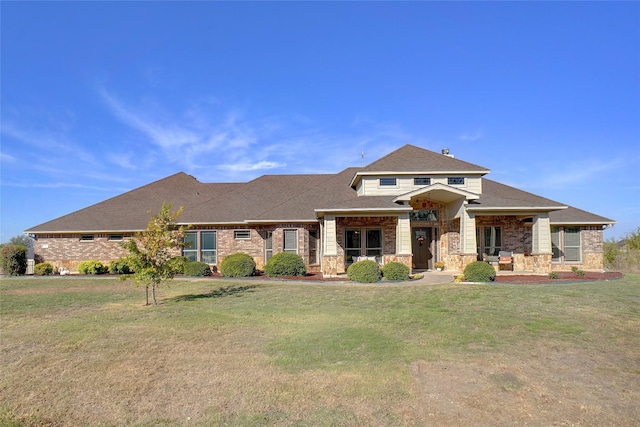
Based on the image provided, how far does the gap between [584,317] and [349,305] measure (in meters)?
A: 5.71

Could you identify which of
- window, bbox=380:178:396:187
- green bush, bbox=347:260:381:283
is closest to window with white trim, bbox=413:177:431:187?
window, bbox=380:178:396:187

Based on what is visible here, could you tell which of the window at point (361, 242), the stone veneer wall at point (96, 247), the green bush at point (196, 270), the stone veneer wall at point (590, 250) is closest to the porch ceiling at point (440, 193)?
the window at point (361, 242)

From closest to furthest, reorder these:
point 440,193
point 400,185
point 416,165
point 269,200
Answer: point 440,193 → point 400,185 → point 416,165 → point 269,200

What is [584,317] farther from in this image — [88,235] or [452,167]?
[88,235]

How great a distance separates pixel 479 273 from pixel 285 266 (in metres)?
8.43

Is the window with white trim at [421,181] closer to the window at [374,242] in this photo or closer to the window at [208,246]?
the window at [374,242]

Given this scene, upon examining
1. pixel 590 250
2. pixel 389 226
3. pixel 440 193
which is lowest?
pixel 590 250

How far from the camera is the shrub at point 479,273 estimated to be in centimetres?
1571

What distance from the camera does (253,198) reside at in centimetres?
2377

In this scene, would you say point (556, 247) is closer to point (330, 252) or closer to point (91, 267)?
point (330, 252)

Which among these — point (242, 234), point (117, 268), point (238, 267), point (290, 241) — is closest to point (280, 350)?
point (238, 267)

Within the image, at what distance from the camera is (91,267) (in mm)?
21062

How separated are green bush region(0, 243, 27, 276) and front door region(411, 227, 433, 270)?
21763 millimetres

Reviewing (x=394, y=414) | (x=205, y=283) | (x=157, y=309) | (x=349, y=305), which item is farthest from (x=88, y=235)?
(x=394, y=414)
